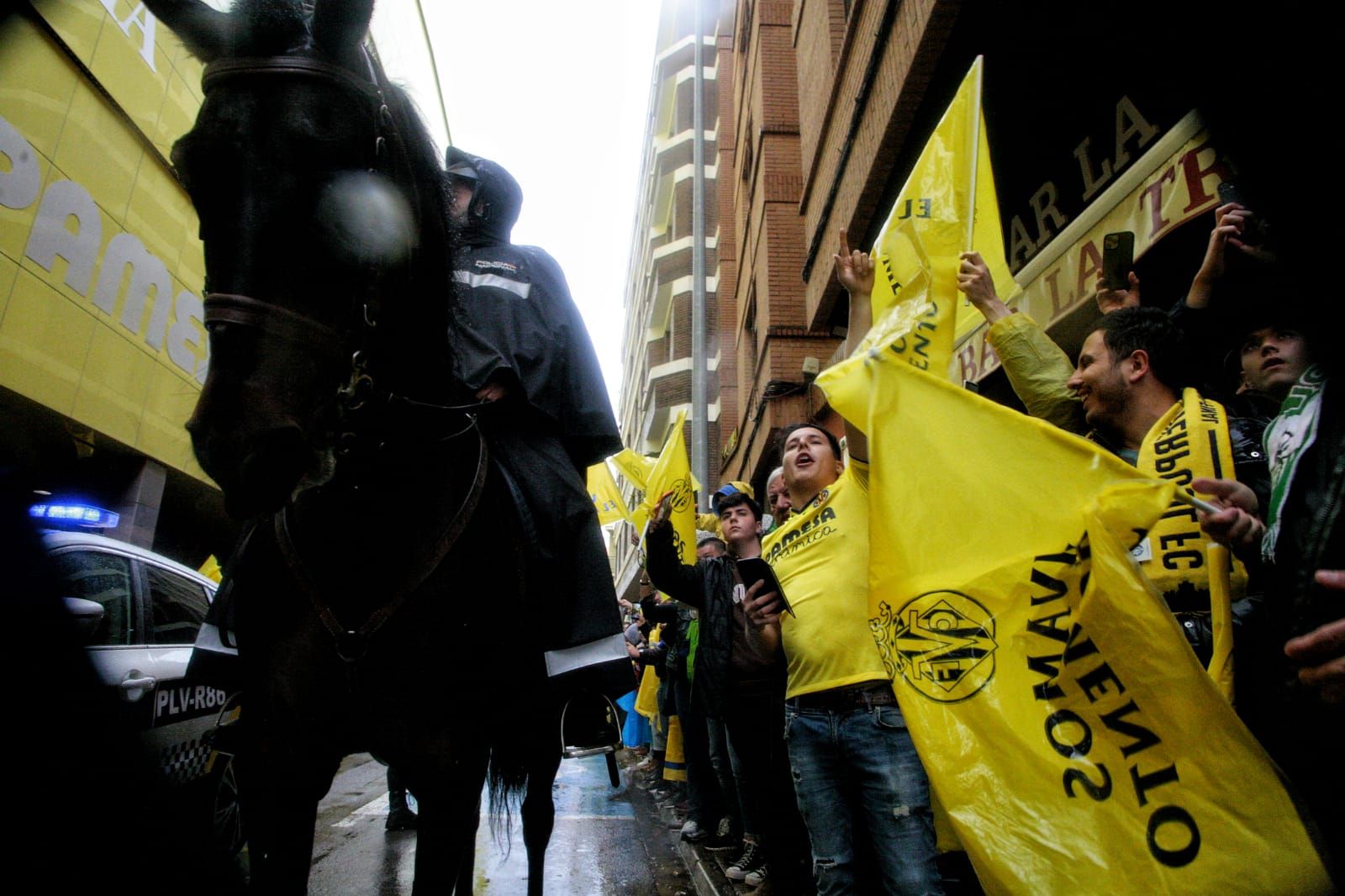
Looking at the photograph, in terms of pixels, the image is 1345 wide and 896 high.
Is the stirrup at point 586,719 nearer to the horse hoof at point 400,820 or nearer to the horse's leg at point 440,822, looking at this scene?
the horse's leg at point 440,822

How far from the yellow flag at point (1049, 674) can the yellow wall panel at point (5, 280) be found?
9.24 meters

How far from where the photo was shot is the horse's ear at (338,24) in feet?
5.96

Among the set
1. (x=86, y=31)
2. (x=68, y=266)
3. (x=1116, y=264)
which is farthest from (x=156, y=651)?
(x=86, y=31)

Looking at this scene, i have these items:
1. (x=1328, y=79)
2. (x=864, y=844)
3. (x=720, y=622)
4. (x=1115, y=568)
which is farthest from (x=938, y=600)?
(x=720, y=622)

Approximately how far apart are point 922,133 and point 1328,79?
612 cm

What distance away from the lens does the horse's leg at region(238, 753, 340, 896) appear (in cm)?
204

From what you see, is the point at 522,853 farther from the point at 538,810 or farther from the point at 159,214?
the point at 159,214

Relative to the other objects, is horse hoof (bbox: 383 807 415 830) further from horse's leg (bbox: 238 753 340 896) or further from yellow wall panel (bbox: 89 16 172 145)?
yellow wall panel (bbox: 89 16 172 145)

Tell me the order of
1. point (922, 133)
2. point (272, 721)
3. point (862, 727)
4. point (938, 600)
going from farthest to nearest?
point (922, 133)
point (862, 727)
point (272, 721)
point (938, 600)

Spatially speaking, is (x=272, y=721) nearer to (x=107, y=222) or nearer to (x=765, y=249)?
(x=107, y=222)

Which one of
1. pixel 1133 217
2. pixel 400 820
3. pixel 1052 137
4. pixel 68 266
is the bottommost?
pixel 400 820

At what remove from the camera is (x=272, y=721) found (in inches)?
82.0

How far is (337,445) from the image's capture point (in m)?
1.79

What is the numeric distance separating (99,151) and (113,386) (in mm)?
2881
